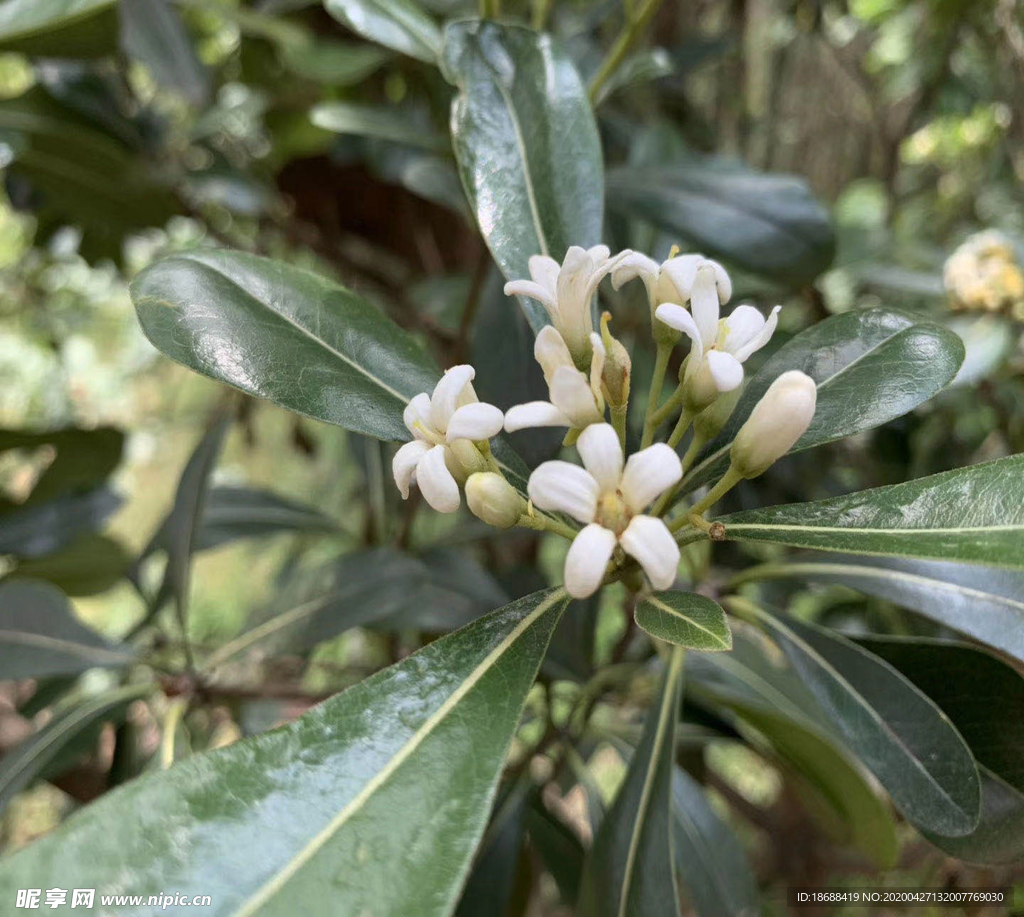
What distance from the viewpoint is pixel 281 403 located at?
1.47ft

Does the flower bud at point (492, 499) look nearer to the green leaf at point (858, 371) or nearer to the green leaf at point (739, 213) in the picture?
the green leaf at point (858, 371)

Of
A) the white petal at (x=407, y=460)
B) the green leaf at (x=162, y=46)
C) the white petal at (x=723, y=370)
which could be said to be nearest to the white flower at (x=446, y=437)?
the white petal at (x=407, y=460)

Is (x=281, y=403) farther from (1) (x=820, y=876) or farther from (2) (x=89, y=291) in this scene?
(2) (x=89, y=291)

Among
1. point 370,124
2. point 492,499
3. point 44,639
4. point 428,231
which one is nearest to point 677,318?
point 492,499

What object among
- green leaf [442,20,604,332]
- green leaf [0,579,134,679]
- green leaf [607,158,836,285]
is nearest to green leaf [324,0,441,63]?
green leaf [442,20,604,332]

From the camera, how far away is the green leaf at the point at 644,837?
0.50 m

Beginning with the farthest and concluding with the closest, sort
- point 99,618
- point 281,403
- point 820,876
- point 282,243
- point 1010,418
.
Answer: point 99,618
point 282,243
point 820,876
point 1010,418
point 281,403

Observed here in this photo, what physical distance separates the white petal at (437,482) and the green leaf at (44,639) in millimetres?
470

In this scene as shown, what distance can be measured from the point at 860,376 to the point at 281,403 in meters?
0.34

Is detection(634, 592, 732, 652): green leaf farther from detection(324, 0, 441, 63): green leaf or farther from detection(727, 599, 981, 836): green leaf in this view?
detection(324, 0, 441, 63): green leaf

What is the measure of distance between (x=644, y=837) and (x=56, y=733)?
18.7 inches

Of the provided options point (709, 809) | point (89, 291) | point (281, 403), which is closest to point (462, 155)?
point (281, 403)

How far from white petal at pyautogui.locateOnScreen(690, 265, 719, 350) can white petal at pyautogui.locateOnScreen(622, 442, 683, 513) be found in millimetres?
92

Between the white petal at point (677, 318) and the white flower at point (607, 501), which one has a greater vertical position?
the white petal at point (677, 318)
